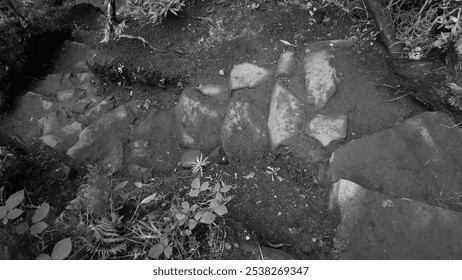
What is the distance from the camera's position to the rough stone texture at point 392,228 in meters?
2.19

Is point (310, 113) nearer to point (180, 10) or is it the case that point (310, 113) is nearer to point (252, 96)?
point (252, 96)

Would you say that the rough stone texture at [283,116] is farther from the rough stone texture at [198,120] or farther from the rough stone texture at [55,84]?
the rough stone texture at [55,84]

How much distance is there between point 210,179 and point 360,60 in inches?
61.8

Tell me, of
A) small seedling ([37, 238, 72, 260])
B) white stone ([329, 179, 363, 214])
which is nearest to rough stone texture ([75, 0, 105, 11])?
small seedling ([37, 238, 72, 260])

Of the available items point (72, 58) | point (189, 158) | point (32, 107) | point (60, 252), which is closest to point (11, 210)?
point (60, 252)

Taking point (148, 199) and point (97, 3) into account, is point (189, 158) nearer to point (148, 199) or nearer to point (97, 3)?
point (148, 199)

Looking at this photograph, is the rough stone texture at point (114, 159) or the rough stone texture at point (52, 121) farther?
the rough stone texture at point (52, 121)

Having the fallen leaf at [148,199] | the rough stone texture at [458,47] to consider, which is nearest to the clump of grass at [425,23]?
the rough stone texture at [458,47]

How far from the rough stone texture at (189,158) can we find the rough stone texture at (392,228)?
1234 millimetres

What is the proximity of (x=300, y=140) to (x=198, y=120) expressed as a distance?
0.94 meters

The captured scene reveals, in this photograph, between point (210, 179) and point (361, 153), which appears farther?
point (210, 179)

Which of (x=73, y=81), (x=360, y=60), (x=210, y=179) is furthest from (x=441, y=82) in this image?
(x=73, y=81)

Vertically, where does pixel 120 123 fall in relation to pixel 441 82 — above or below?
below

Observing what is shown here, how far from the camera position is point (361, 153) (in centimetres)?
255
